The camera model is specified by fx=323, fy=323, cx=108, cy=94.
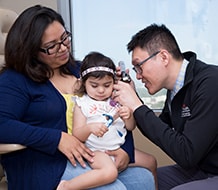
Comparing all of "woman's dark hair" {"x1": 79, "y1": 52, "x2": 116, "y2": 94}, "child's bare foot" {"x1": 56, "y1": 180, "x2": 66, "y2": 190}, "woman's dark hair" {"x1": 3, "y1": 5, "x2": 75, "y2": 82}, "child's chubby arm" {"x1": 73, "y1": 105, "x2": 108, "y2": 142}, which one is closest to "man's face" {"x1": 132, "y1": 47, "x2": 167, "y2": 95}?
"woman's dark hair" {"x1": 79, "y1": 52, "x2": 116, "y2": 94}

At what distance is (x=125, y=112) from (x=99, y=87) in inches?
6.1

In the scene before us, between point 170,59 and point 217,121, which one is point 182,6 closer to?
point 170,59

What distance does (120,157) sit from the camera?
139 cm

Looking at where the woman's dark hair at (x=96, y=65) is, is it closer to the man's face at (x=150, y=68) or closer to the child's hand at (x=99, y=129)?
the man's face at (x=150, y=68)

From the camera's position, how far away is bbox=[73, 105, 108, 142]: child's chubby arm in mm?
1262

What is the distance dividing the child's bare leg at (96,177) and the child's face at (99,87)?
0.28 m

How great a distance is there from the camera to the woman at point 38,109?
130cm

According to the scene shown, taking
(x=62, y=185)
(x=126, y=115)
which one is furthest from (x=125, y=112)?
(x=62, y=185)

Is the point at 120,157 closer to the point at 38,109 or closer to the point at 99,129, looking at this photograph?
the point at 99,129

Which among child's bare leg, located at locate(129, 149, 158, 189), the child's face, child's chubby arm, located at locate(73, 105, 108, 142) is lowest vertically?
child's bare leg, located at locate(129, 149, 158, 189)

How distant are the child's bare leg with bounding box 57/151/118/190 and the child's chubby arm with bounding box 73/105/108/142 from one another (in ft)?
0.40

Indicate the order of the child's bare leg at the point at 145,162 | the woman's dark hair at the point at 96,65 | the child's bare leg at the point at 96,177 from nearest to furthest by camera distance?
1. the child's bare leg at the point at 96,177
2. the woman's dark hair at the point at 96,65
3. the child's bare leg at the point at 145,162

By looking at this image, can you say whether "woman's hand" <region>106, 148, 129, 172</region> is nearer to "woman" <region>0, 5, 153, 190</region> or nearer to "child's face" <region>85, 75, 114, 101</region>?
"woman" <region>0, 5, 153, 190</region>

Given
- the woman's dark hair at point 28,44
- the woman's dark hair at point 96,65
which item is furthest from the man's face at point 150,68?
the woman's dark hair at point 28,44
